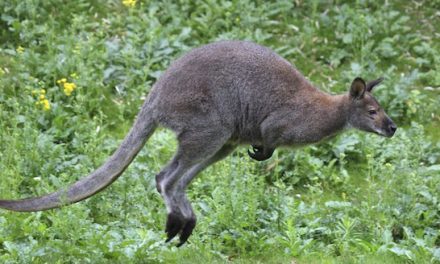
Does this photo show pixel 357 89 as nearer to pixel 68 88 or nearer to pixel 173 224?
pixel 173 224

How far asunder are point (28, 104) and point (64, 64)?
95 cm

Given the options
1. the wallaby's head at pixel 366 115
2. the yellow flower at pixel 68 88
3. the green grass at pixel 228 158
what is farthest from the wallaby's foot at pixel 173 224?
the yellow flower at pixel 68 88

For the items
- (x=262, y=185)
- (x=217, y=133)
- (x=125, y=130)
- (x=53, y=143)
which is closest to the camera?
(x=217, y=133)

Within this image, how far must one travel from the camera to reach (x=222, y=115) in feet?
25.8

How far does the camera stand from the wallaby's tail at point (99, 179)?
7356 millimetres

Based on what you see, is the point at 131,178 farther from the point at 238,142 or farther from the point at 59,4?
the point at 59,4

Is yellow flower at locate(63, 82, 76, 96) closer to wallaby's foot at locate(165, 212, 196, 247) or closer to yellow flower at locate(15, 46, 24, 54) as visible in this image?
yellow flower at locate(15, 46, 24, 54)

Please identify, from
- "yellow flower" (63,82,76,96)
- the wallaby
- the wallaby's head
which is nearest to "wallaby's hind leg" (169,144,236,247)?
the wallaby

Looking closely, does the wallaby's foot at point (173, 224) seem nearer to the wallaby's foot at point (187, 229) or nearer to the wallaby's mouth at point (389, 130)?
the wallaby's foot at point (187, 229)

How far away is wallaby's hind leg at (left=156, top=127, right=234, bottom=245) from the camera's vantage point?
7695 mm

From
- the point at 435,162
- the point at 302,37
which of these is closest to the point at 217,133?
the point at 435,162

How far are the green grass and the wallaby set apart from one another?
0.72 m

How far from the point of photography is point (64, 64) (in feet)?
38.9

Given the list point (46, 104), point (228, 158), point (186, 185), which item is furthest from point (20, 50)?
point (186, 185)
